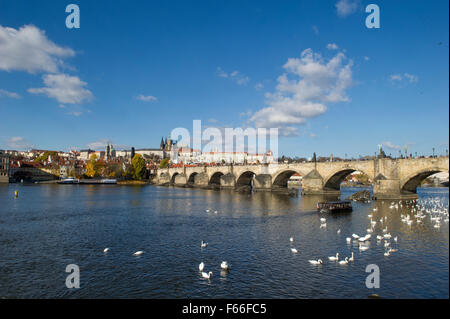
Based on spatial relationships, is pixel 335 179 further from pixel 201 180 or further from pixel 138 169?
pixel 138 169

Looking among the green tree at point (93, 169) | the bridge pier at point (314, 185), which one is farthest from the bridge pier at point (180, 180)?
the bridge pier at point (314, 185)

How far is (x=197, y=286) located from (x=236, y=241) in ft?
27.5

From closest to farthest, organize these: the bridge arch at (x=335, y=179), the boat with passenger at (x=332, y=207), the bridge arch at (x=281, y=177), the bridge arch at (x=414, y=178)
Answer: the boat with passenger at (x=332, y=207) → the bridge arch at (x=414, y=178) → the bridge arch at (x=335, y=179) → the bridge arch at (x=281, y=177)

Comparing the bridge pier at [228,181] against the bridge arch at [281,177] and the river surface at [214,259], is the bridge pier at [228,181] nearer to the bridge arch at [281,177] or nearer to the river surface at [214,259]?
the bridge arch at [281,177]

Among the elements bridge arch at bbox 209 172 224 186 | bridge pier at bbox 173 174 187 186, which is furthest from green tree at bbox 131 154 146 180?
bridge arch at bbox 209 172 224 186

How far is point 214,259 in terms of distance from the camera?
56.3 feet

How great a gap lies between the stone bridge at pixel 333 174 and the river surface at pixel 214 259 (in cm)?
1733

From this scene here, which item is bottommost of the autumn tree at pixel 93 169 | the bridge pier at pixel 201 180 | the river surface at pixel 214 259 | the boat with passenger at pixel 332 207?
the river surface at pixel 214 259

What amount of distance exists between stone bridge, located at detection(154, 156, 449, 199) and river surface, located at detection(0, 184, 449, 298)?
17.3 m

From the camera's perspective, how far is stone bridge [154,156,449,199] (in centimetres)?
4269

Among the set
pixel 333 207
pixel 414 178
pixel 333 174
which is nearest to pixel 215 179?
pixel 333 174

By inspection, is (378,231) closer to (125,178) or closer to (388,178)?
(388,178)

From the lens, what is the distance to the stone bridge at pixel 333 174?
42.7m
